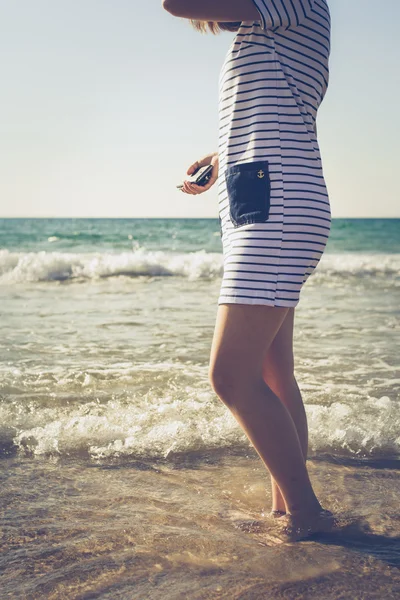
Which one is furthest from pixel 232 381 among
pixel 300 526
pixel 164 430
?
pixel 164 430

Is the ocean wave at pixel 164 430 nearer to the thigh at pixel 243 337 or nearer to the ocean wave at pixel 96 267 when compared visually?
the thigh at pixel 243 337

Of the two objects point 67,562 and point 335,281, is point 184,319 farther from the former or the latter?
point 335,281

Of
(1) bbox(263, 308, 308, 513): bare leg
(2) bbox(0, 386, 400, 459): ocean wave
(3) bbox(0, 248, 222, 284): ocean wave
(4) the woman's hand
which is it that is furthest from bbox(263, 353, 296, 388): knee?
(3) bbox(0, 248, 222, 284): ocean wave

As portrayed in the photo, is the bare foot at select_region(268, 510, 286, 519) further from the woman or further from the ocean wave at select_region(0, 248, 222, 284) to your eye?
the ocean wave at select_region(0, 248, 222, 284)

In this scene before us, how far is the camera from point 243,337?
1.89m

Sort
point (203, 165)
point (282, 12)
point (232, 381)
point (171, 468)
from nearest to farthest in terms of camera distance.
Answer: point (282, 12) → point (232, 381) → point (203, 165) → point (171, 468)

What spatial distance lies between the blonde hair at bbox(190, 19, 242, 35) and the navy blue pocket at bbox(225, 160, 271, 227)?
18.2 inches

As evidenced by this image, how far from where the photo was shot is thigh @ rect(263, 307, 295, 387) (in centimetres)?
220

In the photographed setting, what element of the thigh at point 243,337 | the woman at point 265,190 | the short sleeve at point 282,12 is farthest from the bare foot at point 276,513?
the short sleeve at point 282,12

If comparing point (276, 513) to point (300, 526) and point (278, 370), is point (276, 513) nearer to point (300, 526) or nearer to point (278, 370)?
point (300, 526)

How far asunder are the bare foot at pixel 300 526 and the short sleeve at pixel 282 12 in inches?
59.0

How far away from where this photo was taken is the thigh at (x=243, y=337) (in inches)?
73.9

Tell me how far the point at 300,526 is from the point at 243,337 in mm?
666

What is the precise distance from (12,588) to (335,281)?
1127 centimetres
